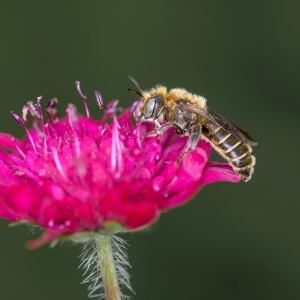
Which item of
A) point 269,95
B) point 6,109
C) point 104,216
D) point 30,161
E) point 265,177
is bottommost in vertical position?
point 104,216

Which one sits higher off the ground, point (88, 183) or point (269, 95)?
point (269, 95)

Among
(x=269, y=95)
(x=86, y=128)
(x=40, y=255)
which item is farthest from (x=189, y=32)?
(x=86, y=128)

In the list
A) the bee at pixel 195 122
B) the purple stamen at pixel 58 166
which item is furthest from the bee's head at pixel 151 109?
the purple stamen at pixel 58 166

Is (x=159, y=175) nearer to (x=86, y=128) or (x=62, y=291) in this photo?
(x=86, y=128)

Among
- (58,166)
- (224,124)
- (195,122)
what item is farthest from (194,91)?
(58,166)

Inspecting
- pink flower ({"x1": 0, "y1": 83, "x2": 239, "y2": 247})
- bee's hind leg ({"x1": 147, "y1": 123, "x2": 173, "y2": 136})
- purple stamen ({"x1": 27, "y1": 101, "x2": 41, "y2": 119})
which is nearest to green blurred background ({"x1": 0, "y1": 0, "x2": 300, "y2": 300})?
pink flower ({"x1": 0, "y1": 83, "x2": 239, "y2": 247})

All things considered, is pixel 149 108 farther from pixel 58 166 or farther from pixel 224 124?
pixel 58 166

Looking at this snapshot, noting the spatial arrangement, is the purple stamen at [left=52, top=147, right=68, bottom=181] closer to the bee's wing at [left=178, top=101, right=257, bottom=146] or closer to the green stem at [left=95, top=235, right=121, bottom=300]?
the green stem at [left=95, top=235, right=121, bottom=300]

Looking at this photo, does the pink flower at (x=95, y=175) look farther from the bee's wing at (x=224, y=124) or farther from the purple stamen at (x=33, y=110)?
the bee's wing at (x=224, y=124)
